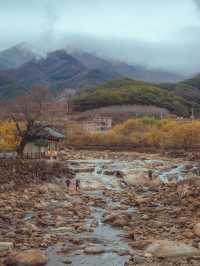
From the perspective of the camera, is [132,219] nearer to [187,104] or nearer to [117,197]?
[117,197]

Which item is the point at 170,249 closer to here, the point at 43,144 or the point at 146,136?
the point at 43,144

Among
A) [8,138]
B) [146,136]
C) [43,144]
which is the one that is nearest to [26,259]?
[8,138]

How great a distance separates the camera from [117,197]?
30.0 meters

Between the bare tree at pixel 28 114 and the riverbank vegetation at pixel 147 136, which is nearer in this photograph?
the bare tree at pixel 28 114

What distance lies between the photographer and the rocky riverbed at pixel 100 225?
15.6 metres

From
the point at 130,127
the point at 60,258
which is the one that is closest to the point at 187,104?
the point at 130,127

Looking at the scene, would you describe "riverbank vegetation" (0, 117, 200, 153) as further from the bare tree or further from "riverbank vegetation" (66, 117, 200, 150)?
the bare tree

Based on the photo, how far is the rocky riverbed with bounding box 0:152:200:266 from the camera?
15645 mm

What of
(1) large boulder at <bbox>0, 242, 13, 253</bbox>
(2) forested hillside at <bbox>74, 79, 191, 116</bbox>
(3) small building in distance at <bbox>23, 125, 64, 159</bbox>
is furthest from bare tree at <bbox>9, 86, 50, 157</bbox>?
(2) forested hillside at <bbox>74, 79, 191, 116</bbox>

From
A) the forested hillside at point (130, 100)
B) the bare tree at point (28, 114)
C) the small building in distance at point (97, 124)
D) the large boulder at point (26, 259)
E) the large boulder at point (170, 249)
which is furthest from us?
the forested hillside at point (130, 100)

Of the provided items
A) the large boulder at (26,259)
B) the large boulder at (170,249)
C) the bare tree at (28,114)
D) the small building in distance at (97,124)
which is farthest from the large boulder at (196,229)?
A: the small building in distance at (97,124)

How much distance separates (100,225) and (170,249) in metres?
5.54

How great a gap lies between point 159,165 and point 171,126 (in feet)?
145

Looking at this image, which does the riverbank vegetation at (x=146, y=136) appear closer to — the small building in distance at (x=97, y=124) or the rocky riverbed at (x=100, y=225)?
the small building in distance at (x=97, y=124)
